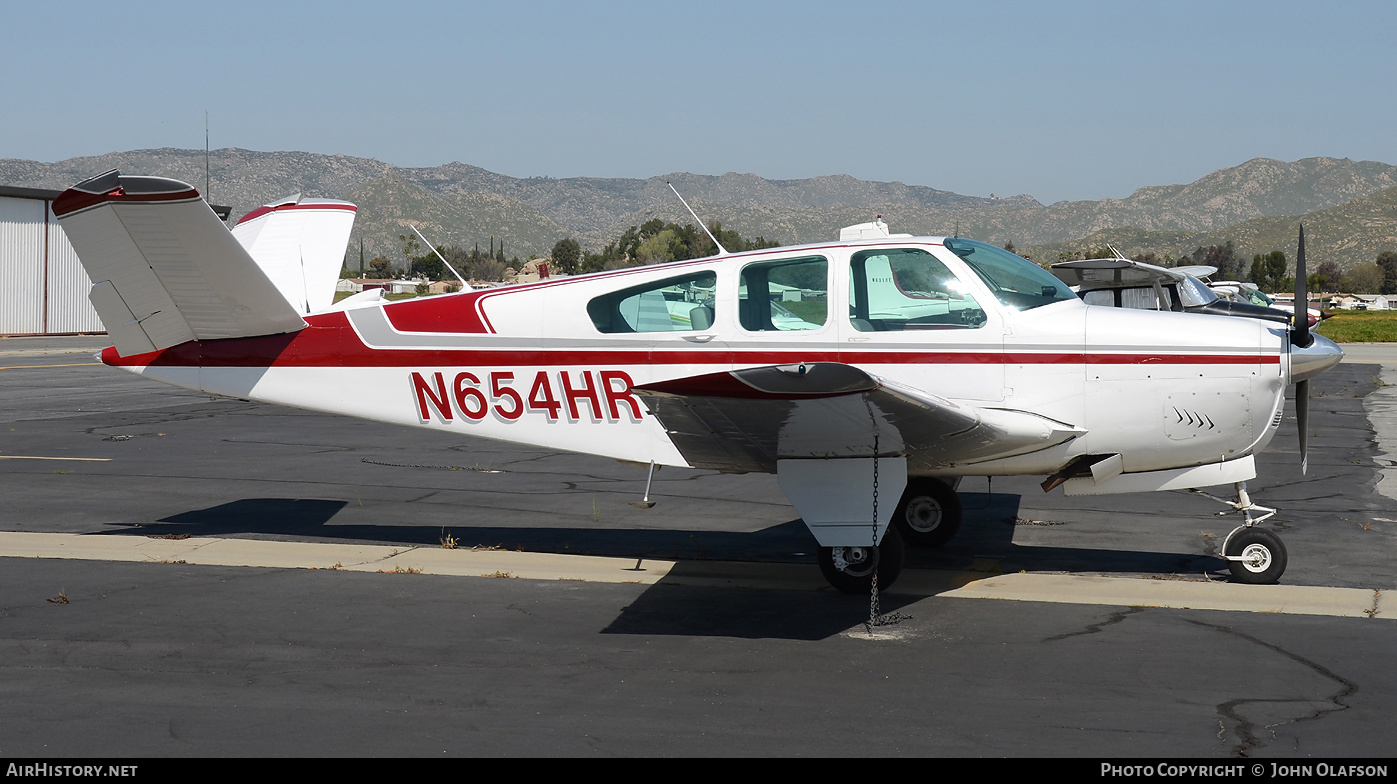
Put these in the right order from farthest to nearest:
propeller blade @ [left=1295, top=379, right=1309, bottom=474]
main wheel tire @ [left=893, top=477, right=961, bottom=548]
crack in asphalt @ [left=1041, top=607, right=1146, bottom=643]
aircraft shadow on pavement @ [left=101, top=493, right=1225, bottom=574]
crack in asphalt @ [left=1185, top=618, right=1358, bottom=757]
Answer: main wheel tire @ [left=893, top=477, right=961, bottom=548] → aircraft shadow on pavement @ [left=101, top=493, right=1225, bottom=574] → propeller blade @ [left=1295, top=379, right=1309, bottom=474] → crack in asphalt @ [left=1041, top=607, right=1146, bottom=643] → crack in asphalt @ [left=1185, top=618, right=1358, bottom=757]

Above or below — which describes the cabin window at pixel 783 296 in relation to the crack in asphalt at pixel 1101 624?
above

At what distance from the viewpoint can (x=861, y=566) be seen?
24.1ft

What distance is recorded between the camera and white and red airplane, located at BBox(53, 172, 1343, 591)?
23.0ft

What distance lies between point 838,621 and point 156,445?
11784 mm

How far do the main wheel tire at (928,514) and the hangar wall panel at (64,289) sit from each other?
53.2 meters

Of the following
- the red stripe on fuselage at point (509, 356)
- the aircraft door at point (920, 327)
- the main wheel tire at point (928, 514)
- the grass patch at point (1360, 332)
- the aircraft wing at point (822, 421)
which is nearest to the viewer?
the aircraft wing at point (822, 421)

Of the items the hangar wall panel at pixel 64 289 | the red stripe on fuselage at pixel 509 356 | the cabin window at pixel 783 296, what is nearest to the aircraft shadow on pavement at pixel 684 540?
the red stripe on fuselage at pixel 509 356

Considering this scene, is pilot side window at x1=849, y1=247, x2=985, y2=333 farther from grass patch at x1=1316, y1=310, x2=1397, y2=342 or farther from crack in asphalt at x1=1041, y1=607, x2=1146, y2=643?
grass patch at x1=1316, y1=310, x2=1397, y2=342

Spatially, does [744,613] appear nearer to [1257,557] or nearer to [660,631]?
[660,631]

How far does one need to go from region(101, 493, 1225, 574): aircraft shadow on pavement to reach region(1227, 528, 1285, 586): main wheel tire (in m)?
0.48

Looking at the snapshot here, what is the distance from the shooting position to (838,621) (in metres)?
6.80

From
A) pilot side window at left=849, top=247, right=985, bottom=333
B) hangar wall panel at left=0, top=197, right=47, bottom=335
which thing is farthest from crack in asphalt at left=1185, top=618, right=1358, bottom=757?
hangar wall panel at left=0, top=197, right=47, bottom=335

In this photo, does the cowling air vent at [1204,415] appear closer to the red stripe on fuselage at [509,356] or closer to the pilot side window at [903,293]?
the red stripe on fuselage at [509,356]

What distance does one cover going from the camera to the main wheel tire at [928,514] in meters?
8.89
